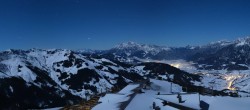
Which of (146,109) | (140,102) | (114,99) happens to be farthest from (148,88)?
(146,109)

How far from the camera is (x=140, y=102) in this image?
9612 centimetres

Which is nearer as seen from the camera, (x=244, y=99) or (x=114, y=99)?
(x=244, y=99)

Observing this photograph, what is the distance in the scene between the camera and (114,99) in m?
107

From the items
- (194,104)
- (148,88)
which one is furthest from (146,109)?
(148,88)

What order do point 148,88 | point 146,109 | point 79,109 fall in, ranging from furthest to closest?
point 148,88 < point 79,109 < point 146,109

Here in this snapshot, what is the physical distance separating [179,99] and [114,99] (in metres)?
25.5

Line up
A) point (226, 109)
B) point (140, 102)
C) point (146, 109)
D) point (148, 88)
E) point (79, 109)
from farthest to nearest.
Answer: point (148, 88) < point (79, 109) < point (140, 102) < point (146, 109) < point (226, 109)

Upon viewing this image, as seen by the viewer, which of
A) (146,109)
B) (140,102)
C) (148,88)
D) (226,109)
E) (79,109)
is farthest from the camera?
(148,88)

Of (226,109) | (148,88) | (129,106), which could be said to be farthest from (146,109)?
(148,88)

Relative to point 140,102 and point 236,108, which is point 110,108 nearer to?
point 140,102

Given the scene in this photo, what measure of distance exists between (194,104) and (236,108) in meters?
10.0

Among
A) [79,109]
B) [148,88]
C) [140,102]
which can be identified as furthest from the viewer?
[148,88]

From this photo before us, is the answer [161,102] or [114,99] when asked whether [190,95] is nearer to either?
[161,102]

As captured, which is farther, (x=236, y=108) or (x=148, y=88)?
(x=148, y=88)
